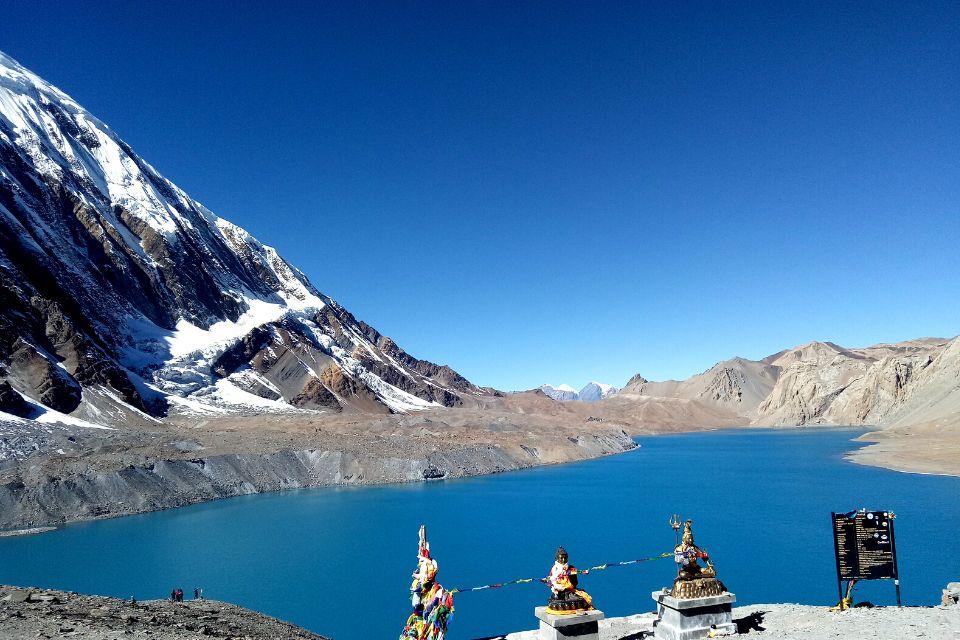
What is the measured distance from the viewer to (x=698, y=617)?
471 inches

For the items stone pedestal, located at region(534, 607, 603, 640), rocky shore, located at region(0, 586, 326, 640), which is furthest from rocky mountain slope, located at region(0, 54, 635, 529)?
stone pedestal, located at region(534, 607, 603, 640)

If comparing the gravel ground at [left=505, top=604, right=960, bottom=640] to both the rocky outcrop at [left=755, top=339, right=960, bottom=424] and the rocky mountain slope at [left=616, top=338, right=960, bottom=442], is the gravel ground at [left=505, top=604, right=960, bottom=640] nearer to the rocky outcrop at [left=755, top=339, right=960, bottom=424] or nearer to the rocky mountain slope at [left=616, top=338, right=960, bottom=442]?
the rocky mountain slope at [left=616, top=338, right=960, bottom=442]

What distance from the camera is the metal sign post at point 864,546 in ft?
44.7

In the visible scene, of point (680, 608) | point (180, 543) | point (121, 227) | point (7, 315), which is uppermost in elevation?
point (121, 227)

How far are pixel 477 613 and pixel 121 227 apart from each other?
452 feet

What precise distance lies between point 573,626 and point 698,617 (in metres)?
3.15

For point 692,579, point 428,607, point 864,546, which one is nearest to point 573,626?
point 428,607

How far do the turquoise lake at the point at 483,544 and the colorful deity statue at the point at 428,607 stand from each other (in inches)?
442

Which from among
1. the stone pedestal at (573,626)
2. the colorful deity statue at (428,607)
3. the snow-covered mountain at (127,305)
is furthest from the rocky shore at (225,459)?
the stone pedestal at (573,626)

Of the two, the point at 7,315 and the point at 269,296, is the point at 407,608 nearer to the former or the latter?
the point at 7,315

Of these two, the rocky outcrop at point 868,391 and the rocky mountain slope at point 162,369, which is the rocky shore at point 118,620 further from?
the rocky outcrop at point 868,391

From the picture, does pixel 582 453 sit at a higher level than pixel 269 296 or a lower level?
lower

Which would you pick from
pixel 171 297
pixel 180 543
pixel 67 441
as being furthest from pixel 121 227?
pixel 180 543

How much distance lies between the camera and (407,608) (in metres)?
23.7
